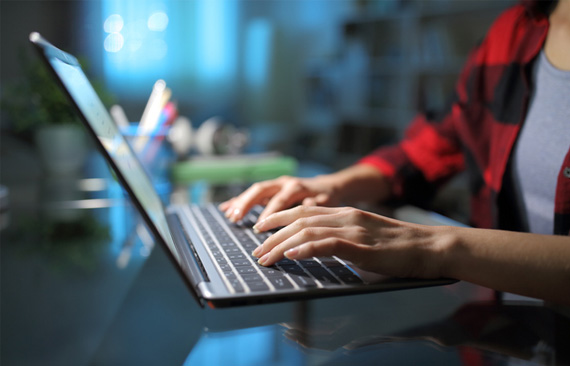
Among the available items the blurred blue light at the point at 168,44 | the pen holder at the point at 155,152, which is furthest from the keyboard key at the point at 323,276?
the blurred blue light at the point at 168,44

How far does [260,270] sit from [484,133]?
2.21 ft

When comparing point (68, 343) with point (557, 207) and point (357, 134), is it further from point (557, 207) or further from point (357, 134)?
point (357, 134)

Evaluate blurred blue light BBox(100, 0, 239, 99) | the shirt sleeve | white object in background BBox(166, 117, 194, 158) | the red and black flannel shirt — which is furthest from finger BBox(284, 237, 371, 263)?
blurred blue light BBox(100, 0, 239, 99)

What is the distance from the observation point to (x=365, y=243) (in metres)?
0.51

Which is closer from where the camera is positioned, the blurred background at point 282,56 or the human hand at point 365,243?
the human hand at point 365,243

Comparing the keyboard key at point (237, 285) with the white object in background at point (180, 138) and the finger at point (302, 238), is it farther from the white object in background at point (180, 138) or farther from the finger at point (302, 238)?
the white object in background at point (180, 138)

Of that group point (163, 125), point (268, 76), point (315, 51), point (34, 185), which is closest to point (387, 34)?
point (315, 51)

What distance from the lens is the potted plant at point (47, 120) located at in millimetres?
1293

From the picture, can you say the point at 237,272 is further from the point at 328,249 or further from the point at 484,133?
the point at 484,133

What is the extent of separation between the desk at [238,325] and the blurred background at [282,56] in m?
2.79

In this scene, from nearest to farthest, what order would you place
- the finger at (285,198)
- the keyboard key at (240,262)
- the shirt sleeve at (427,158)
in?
the keyboard key at (240,262)
the finger at (285,198)
the shirt sleeve at (427,158)

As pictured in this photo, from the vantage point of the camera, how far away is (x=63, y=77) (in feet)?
1.61

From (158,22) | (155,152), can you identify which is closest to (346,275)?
(155,152)

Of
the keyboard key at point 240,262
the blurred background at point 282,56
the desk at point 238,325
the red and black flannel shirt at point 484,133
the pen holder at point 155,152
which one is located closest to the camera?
the desk at point 238,325
